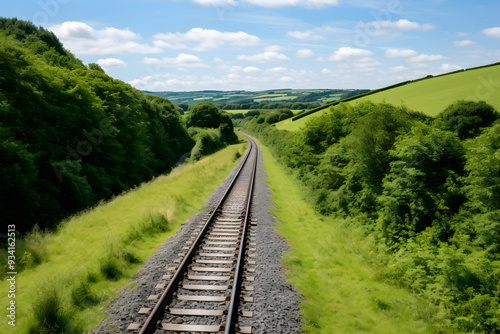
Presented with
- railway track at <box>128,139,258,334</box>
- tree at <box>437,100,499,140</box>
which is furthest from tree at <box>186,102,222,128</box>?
railway track at <box>128,139,258,334</box>

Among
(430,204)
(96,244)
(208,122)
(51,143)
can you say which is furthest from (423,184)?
(208,122)

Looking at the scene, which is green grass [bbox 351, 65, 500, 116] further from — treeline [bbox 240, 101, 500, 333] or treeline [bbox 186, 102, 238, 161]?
treeline [bbox 186, 102, 238, 161]

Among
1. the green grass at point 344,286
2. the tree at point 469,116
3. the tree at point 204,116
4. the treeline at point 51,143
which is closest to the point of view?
the green grass at point 344,286

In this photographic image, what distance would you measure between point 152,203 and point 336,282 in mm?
10961

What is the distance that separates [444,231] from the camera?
25.8 feet

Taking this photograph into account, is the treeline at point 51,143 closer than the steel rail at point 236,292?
No

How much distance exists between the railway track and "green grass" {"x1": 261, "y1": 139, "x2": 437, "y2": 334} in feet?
4.74

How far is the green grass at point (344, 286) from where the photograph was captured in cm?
601

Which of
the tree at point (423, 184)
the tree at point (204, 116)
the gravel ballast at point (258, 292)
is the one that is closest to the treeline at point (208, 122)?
the tree at point (204, 116)

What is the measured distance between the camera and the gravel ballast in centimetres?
Answer: 573

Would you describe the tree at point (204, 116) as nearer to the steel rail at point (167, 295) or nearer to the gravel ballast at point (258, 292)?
the gravel ballast at point (258, 292)

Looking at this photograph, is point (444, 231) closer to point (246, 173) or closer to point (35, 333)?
point (35, 333)

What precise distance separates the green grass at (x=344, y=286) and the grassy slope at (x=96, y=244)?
4.85 meters

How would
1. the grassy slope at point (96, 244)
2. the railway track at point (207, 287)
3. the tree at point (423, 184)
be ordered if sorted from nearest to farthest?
the railway track at point (207, 287), the grassy slope at point (96, 244), the tree at point (423, 184)
